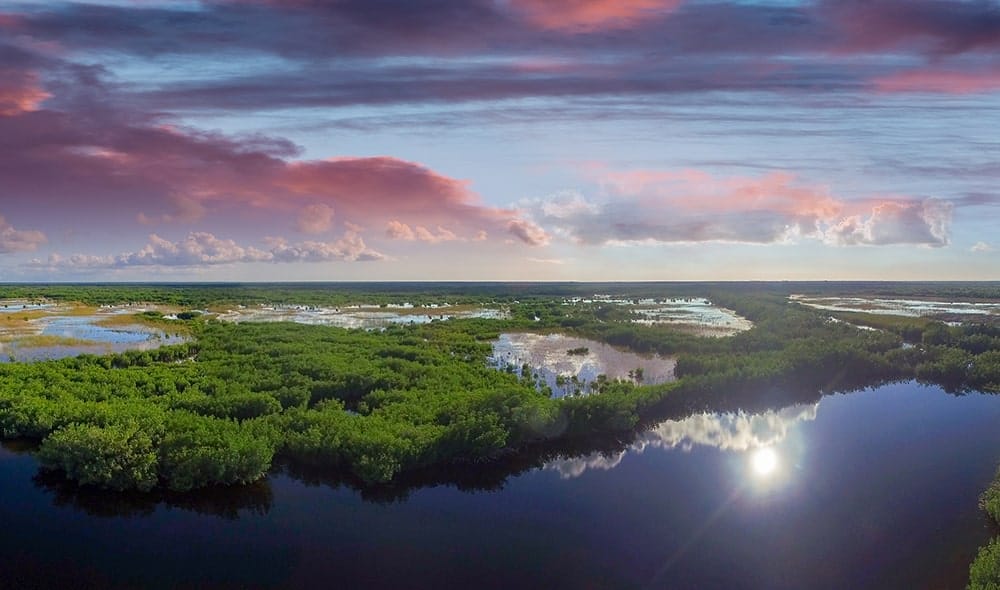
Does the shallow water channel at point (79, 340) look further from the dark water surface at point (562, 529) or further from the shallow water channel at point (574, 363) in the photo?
the shallow water channel at point (574, 363)

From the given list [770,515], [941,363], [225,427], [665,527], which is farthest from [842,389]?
[225,427]

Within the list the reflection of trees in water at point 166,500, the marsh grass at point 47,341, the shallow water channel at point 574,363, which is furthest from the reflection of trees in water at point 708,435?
the marsh grass at point 47,341

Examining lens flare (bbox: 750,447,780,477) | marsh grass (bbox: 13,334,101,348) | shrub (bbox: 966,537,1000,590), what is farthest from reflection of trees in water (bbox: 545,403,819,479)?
marsh grass (bbox: 13,334,101,348)

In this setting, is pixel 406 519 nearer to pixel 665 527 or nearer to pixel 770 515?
pixel 665 527

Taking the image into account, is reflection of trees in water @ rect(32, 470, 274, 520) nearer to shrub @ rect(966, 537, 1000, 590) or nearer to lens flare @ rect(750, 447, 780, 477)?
lens flare @ rect(750, 447, 780, 477)

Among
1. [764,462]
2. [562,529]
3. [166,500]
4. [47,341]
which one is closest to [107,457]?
[166,500]

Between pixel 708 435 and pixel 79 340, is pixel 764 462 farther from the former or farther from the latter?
pixel 79 340

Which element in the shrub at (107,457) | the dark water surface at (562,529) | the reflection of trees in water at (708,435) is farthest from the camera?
the reflection of trees in water at (708,435)
